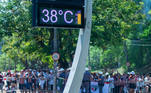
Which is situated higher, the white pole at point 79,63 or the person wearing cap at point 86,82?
the white pole at point 79,63

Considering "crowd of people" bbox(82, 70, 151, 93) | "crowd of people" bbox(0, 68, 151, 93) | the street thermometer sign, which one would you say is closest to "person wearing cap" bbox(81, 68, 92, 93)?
"crowd of people" bbox(82, 70, 151, 93)

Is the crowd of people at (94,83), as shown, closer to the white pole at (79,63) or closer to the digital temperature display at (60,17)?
the white pole at (79,63)

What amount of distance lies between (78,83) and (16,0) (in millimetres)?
17971

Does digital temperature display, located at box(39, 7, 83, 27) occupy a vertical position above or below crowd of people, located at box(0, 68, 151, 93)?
above

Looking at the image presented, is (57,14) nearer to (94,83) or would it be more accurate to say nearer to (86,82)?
(86,82)

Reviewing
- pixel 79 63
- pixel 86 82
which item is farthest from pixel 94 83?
pixel 79 63

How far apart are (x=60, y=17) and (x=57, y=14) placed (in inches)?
5.6

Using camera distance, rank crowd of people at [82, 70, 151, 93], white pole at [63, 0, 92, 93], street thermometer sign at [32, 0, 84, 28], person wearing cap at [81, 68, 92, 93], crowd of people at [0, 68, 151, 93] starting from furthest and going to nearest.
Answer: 1. crowd of people at [0, 68, 151, 93]
2. crowd of people at [82, 70, 151, 93]
3. person wearing cap at [81, 68, 92, 93]
4. white pole at [63, 0, 92, 93]
5. street thermometer sign at [32, 0, 84, 28]

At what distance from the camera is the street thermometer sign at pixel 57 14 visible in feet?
31.5

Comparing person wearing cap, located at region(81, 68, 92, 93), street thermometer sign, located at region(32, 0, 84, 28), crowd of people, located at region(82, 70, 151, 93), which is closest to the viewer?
street thermometer sign, located at region(32, 0, 84, 28)

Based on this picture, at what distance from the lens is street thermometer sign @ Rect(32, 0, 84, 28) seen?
959cm

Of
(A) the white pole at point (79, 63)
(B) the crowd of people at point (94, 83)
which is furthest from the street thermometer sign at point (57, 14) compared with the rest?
(B) the crowd of people at point (94, 83)

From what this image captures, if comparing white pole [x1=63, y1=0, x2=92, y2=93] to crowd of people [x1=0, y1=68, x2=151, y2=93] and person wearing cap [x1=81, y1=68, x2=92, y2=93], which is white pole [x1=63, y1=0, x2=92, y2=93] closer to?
person wearing cap [x1=81, y1=68, x2=92, y2=93]

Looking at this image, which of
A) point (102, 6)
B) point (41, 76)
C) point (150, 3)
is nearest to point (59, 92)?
point (41, 76)
